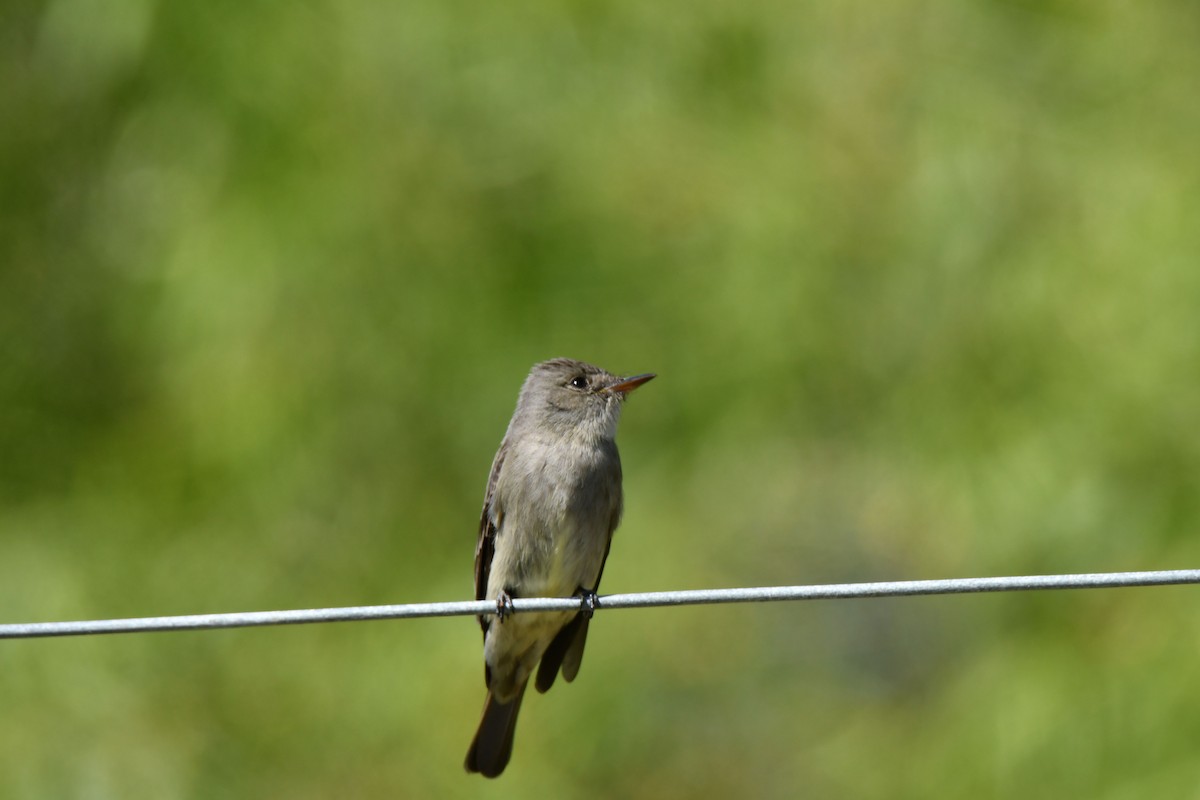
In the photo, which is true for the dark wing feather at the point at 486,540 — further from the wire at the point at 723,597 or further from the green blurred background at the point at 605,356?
the wire at the point at 723,597

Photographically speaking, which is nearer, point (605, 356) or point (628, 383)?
point (628, 383)

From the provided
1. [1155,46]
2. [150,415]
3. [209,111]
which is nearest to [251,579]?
[150,415]

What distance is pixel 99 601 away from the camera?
6.66 metres

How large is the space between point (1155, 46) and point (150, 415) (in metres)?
4.60

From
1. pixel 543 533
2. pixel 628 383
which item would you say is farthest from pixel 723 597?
pixel 628 383

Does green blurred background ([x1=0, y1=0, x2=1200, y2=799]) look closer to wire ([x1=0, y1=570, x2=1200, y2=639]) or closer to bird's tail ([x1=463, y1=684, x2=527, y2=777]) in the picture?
bird's tail ([x1=463, y1=684, x2=527, y2=777])

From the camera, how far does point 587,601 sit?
5.16 m

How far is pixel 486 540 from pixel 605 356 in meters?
1.51

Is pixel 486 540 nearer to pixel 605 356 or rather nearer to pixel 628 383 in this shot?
pixel 628 383

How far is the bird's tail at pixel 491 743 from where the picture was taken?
19.2 feet

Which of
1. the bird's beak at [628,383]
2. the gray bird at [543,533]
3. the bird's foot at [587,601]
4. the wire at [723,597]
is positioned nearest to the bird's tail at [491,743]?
the gray bird at [543,533]

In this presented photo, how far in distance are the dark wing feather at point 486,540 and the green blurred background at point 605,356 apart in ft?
2.08

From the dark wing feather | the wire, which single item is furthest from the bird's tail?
the wire

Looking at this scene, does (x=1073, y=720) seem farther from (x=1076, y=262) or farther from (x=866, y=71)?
(x=866, y=71)
